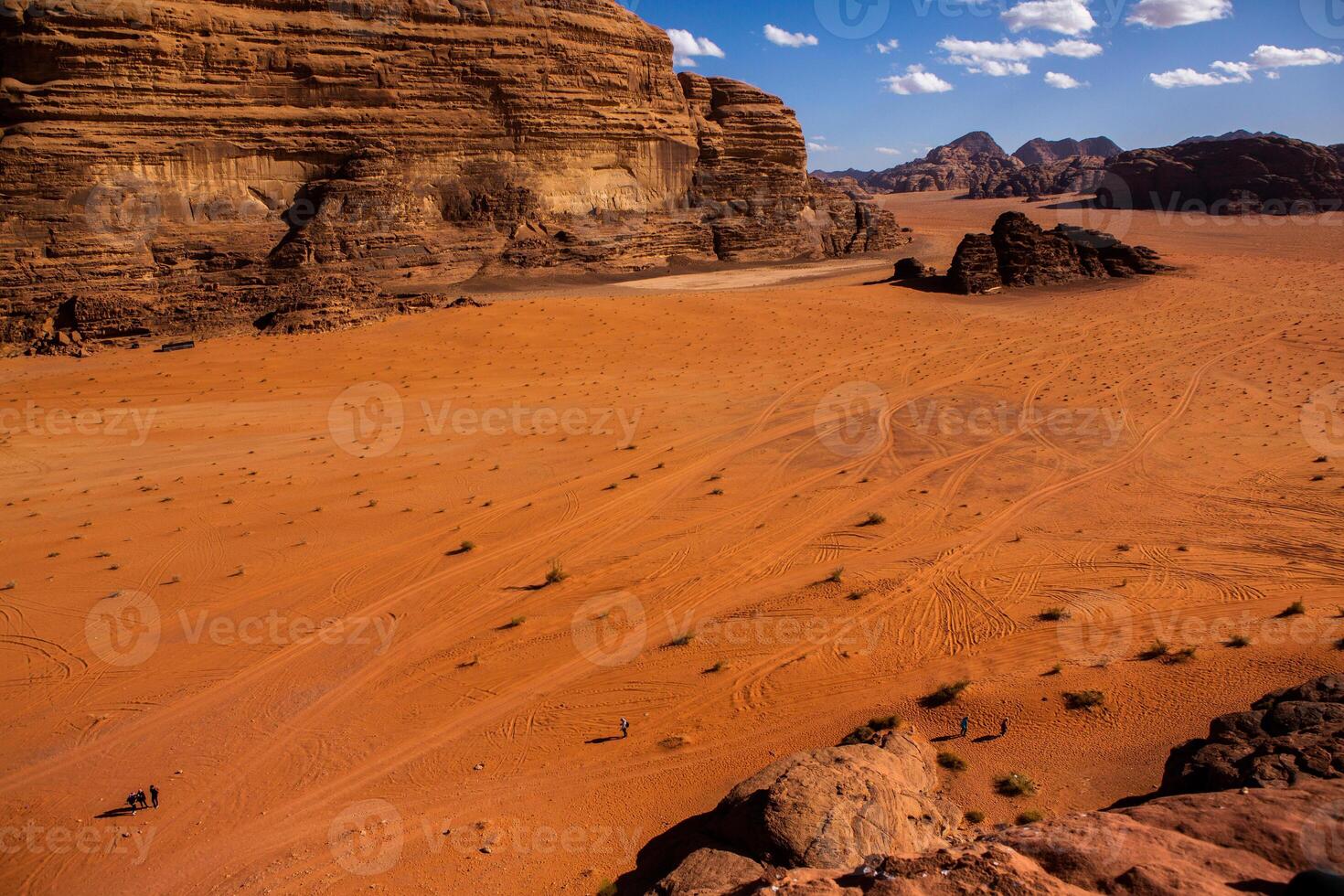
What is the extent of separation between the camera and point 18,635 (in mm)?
10562

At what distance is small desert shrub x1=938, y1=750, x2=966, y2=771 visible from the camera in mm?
7483

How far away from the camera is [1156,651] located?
9.19 meters

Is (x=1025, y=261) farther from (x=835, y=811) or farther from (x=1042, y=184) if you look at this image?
(x=1042, y=184)

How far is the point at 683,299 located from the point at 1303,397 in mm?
21392

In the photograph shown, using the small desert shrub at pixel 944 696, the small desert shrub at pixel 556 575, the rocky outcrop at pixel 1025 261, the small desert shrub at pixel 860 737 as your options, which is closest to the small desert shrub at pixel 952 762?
the small desert shrub at pixel 860 737

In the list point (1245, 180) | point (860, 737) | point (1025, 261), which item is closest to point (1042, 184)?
point (1245, 180)

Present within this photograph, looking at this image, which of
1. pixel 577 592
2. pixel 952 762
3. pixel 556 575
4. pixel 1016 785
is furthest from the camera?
pixel 556 575

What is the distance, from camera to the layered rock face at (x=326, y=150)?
88.5ft

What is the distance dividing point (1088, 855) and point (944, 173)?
160 m

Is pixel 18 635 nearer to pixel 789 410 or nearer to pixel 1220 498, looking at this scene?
pixel 789 410

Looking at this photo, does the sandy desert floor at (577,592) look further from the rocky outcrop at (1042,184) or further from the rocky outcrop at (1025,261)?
the rocky outcrop at (1042,184)

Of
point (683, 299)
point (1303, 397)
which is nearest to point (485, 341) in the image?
point (683, 299)

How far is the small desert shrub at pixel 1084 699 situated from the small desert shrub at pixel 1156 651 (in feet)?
3.86

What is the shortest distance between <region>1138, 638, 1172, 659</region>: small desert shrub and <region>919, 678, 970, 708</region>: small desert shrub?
2.37 metres
